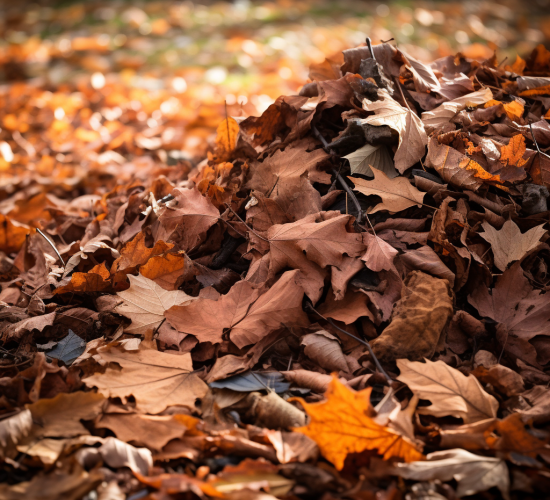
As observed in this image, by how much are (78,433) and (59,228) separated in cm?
152

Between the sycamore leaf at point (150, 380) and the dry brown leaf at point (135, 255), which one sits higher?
the dry brown leaf at point (135, 255)

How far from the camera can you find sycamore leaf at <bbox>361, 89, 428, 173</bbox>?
186 centimetres

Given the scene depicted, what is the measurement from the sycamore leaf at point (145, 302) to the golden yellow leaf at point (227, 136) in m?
0.76

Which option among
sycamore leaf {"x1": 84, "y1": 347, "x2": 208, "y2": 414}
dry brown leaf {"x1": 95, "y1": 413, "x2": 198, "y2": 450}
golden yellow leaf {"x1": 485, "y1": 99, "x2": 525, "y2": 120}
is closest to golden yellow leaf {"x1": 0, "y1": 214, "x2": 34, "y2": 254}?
sycamore leaf {"x1": 84, "y1": 347, "x2": 208, "y2": 414}

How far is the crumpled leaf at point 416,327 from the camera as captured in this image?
5.06 ft

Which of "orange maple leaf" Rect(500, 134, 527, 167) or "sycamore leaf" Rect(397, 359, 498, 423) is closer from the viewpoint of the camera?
"sycamore leaf" Rect(397, 359, 498, 423)

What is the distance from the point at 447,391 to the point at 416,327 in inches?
8.9

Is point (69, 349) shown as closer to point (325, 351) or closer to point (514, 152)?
point (325, 351)

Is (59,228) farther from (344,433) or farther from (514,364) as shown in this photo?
(514,364)

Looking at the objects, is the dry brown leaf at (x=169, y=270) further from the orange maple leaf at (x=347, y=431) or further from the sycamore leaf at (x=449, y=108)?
the sycamore leaf at (x=449, y=108)

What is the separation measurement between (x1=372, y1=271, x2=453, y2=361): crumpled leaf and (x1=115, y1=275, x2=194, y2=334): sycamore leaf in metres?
0.69

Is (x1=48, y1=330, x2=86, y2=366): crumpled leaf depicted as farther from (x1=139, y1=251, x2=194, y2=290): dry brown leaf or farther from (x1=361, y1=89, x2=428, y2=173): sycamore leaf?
(x1=361, y1=89, x2=428, y2=173): sycamore leaf

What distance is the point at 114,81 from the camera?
536 centimetres

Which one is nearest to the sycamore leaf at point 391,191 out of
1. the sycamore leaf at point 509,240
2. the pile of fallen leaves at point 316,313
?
the pile of fallen leaves at point 316,313
